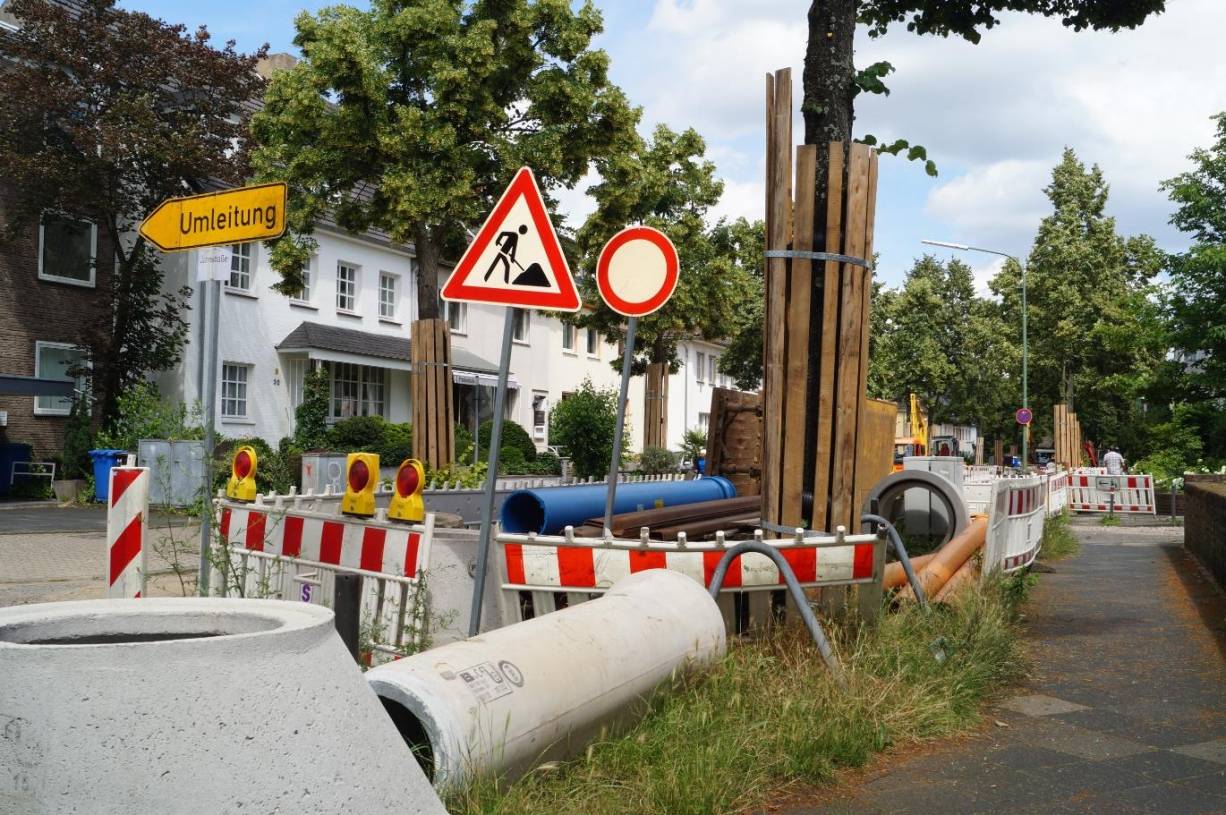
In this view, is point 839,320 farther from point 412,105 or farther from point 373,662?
point 412,105

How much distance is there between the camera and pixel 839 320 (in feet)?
25.4

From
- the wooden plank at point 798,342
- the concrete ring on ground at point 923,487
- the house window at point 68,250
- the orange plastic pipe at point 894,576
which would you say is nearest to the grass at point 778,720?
the orange plastic pipe at point 894,576

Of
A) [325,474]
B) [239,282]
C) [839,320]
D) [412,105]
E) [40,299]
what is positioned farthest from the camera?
[239,282]

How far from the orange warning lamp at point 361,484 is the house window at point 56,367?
20.9 meters

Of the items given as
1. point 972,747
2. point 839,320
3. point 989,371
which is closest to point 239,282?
point 839,320

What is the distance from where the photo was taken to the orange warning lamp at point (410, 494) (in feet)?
19.3

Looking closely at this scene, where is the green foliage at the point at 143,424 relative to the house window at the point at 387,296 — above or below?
below

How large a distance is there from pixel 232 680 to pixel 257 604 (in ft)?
1.92

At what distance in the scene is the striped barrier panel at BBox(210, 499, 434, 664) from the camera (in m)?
5.92

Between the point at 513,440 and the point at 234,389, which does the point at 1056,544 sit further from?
the point at 234,389

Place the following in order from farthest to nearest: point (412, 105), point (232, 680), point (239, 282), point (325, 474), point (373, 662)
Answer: point (239, 282), point (412, 105), point (325, 474), point (373, 662), point (232, 680)

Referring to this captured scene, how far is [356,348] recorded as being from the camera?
3117 centimetres

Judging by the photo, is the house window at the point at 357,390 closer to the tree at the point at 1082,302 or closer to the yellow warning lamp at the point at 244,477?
the yellow warning lamp at the point at 244,477

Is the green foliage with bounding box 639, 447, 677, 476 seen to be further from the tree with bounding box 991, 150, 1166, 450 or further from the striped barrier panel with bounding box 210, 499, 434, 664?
the tree with bounding box 991, 150, 1166, 450
